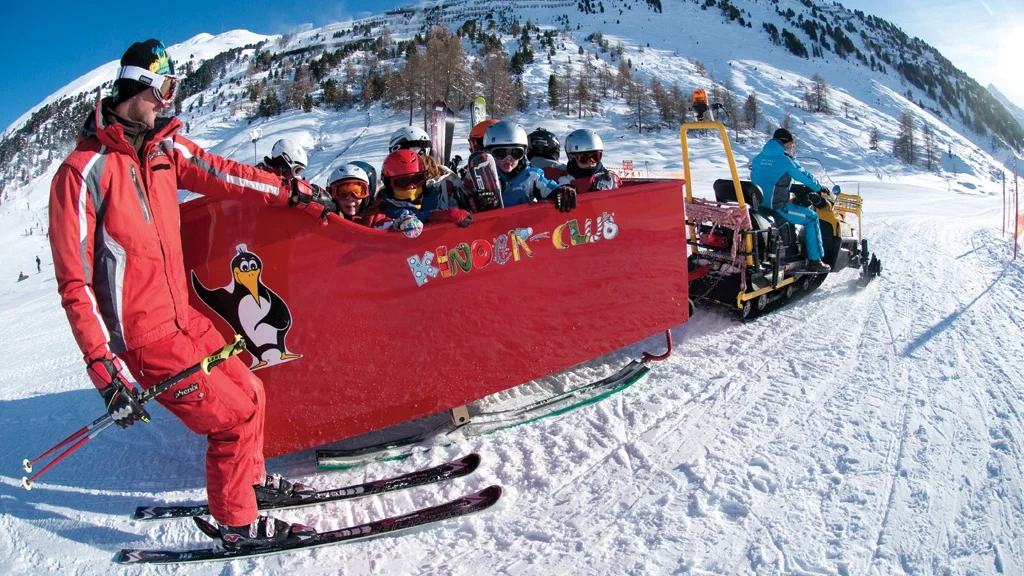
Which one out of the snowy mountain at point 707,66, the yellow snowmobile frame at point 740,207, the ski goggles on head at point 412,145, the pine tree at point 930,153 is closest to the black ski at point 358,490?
the ski goggles on head at point 412,145

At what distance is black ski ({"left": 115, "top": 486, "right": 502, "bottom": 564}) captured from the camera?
255cm

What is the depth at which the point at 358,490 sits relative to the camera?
303 cm

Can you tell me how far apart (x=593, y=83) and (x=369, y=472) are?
70.6m

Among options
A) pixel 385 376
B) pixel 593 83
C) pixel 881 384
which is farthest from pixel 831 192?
pixel 593 83

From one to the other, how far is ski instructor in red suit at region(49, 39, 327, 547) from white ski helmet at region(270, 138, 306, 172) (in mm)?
2170

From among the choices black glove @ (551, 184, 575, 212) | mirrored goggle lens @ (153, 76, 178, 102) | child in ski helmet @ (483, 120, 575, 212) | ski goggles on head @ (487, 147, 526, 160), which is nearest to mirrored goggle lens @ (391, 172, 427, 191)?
child in ski helmet @ (483, 120, 575, 212)

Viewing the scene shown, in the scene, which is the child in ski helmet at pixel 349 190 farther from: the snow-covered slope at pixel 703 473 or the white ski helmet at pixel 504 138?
the snow-covered slope at pixel 703 473

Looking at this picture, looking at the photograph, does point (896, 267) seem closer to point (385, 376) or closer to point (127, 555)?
point (385, 376)

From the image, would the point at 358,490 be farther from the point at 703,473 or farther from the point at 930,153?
the point at 930,153

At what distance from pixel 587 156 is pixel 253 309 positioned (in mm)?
2995

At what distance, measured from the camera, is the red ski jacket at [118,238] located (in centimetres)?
207

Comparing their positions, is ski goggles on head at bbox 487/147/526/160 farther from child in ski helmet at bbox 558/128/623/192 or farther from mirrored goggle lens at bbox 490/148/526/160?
child in ski helmet at bbox 558/128/623/192

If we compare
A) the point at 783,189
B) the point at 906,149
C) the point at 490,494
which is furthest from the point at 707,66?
the point at 490,494

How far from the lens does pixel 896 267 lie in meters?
7.20
